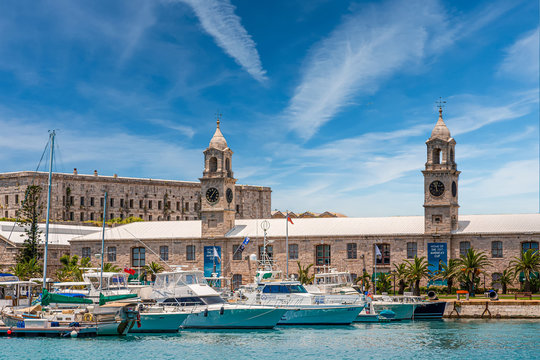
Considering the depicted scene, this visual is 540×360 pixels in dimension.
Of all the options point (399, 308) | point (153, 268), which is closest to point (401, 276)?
point (399, 308)

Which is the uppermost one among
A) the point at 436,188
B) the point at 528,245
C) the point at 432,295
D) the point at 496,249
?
the point at 436,188

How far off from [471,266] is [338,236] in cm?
1262

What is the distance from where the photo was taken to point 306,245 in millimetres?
68062

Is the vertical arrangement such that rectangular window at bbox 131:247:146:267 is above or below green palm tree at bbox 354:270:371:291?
above

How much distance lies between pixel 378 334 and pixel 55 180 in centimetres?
8429

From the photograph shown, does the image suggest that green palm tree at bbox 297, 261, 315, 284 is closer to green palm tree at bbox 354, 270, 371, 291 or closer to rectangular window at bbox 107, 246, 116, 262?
green palm tree at bbox 354, 270, 371, 291

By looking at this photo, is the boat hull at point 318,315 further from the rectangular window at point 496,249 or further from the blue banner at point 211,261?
the blue banner at point 211,261

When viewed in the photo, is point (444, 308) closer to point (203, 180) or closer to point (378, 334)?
point (378, 334)

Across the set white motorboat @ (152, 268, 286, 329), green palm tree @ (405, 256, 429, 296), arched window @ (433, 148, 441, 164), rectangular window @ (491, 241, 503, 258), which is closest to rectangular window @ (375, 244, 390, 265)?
green palm tree @ (405, 256, 429, 296)

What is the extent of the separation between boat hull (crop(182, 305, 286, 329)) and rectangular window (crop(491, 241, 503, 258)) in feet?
77.5

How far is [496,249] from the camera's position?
62.5m

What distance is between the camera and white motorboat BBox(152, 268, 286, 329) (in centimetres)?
4678

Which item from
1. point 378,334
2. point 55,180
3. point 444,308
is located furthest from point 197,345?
point 55,180

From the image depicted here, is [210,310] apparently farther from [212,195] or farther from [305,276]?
[212,195]
